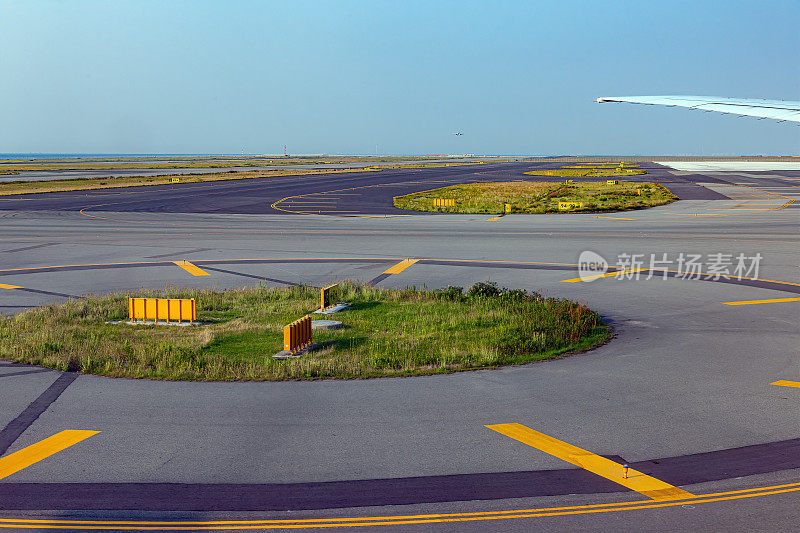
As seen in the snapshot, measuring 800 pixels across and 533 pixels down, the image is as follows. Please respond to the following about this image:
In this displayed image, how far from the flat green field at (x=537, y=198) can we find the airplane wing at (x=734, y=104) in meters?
34.7

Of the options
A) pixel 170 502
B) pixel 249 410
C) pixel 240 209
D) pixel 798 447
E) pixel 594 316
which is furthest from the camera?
pixel 240 209

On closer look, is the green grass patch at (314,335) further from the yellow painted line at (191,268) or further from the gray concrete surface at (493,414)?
the yellow painted line at (191,268)

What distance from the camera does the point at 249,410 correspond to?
10922mm

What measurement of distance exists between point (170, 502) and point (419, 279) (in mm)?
15433

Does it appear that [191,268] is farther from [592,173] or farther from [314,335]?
[592,173]

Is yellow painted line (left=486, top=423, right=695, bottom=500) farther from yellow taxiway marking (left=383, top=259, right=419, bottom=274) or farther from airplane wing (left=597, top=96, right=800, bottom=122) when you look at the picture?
yellow taxiway marking (left=383, top=259, right=419, bottom=274)

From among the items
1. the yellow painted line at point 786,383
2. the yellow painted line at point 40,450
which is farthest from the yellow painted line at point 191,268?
the yellow painted line at point 786,383

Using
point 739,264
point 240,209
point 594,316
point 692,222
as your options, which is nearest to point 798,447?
point 594,316

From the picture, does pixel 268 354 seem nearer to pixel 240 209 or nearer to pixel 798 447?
Answer: pixel 798 447

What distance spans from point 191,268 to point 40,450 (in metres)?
16.3

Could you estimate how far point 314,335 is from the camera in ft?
51.2

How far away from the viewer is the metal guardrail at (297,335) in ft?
45.2

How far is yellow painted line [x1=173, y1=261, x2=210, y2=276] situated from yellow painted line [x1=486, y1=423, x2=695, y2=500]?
53.0 ft

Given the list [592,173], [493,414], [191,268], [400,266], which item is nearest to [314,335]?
[493,414]
